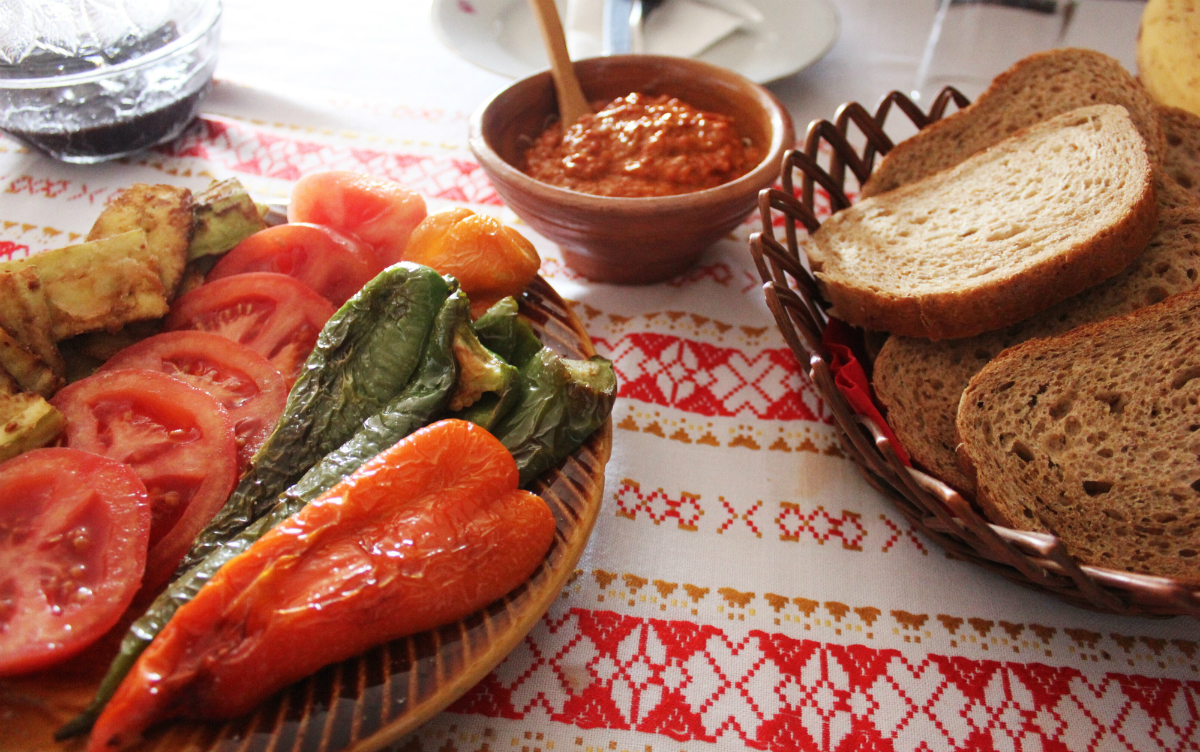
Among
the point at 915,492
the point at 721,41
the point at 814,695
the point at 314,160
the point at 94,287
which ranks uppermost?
the point at 721,41

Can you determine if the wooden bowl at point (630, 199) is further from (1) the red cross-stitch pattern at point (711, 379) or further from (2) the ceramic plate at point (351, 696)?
(2) the ceramic plate at point (351, 696)

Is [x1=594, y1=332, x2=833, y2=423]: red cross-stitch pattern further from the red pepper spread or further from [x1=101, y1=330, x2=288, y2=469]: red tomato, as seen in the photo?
[x1=101, y1=330, x2=288, y2=469]: red tomato

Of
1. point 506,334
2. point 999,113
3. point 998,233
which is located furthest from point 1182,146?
point 506,334

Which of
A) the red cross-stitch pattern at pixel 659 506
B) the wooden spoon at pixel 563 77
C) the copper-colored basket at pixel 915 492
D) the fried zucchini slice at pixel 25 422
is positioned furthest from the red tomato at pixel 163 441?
the wooden spoon at pixel 563 77

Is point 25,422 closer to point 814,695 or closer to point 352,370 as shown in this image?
point 352,370

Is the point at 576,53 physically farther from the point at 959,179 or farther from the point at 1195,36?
the point at 1195,36

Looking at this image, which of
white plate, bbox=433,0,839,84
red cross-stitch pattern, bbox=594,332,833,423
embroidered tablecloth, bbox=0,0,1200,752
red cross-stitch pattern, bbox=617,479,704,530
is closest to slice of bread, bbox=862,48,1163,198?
embroidered tablecloth, bbox=0,0,1200,752

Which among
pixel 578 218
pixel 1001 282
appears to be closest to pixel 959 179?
pixel 1001 282
